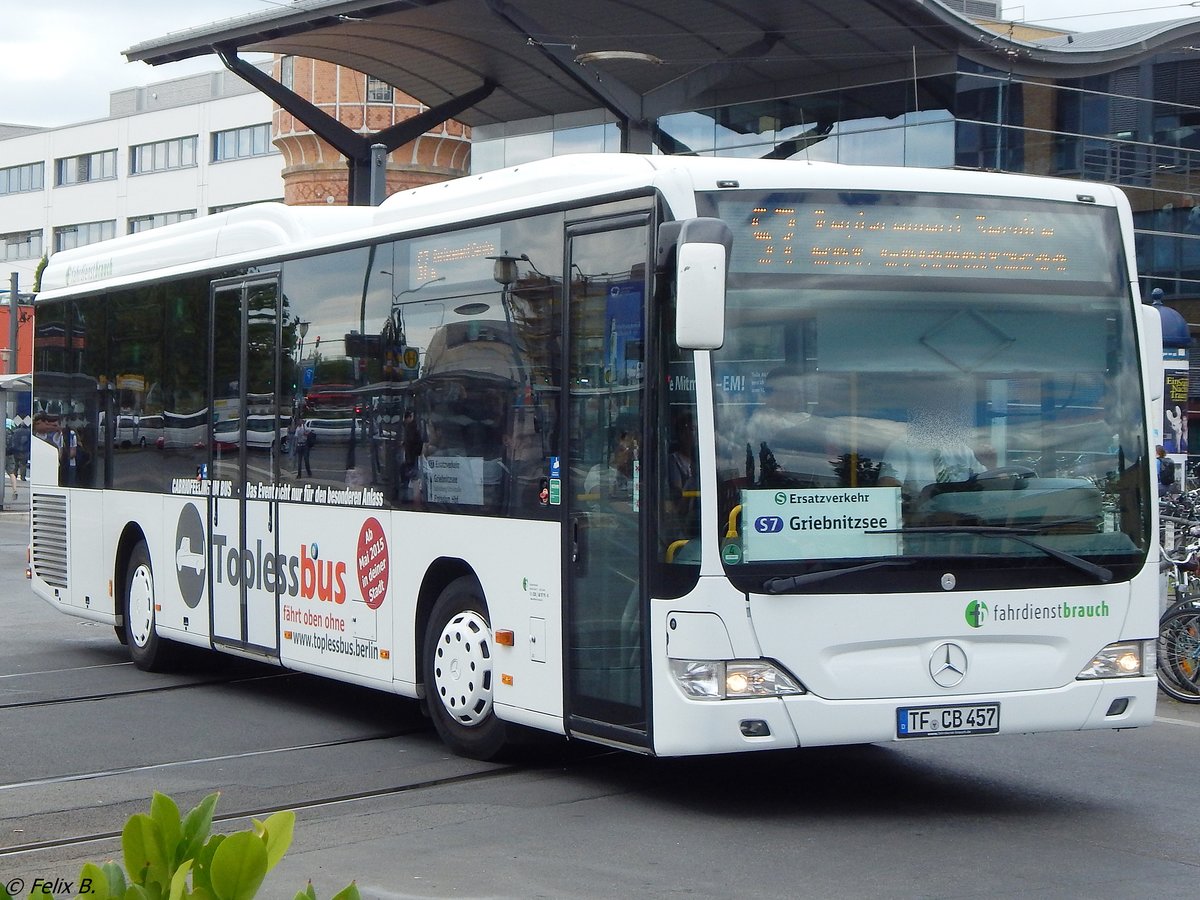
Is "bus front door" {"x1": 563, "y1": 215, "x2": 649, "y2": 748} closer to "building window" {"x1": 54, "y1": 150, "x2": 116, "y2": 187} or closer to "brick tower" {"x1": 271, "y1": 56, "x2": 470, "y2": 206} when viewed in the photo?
"brick tower" {"x1": 271, "y1": 56, "x2": 470, "y2": 206}

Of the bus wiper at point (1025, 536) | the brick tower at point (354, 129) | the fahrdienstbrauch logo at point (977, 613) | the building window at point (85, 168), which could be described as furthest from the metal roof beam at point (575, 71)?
the building window at point (85, 168)

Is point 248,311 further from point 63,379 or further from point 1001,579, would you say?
point 1001,579

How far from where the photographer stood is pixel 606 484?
26.3ft

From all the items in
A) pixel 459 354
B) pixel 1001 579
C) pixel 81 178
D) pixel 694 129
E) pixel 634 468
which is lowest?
pixel 1001 579

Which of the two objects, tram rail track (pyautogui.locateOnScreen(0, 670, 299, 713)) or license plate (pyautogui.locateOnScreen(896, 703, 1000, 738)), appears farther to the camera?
tram rail track (pyautogui.locateOnScreen(0, 670, 299, 713))

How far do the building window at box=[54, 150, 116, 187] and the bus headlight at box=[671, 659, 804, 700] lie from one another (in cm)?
7461

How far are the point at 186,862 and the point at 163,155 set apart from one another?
75.8m

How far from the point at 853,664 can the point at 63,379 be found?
31.2ft

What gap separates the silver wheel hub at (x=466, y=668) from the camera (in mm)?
9039

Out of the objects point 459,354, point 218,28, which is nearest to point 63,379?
point 459,354

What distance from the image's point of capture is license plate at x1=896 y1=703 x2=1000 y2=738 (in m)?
7.55

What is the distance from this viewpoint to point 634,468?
7.78 m

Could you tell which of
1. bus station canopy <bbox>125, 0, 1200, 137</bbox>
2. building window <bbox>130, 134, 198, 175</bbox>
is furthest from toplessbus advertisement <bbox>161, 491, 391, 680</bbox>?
building window <bbox>130, 134, 198, 175</bbox>

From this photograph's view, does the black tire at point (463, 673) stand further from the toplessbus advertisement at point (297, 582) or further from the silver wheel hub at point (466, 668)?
the toplessbus advertisement at point (297, 582)
